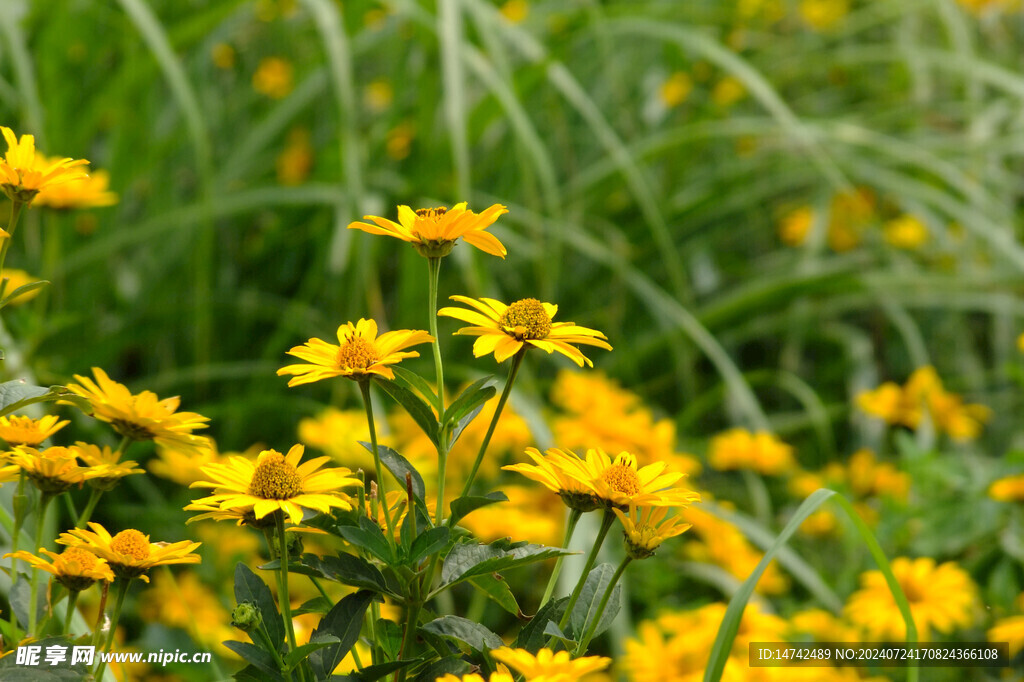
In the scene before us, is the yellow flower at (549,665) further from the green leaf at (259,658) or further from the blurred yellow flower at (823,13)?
the blurred yellow flower at (823,13)

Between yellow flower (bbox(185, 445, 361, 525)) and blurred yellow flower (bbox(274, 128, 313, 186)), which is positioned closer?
yellow flower (bbox(185, 445, 361, 525))

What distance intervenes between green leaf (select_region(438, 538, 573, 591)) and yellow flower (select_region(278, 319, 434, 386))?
0.08m

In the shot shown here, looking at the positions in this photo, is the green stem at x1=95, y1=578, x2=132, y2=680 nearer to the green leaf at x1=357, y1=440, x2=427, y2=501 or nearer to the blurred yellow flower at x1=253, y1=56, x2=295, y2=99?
the green leaf at x1=357, y1=440, x2=427, y2=501

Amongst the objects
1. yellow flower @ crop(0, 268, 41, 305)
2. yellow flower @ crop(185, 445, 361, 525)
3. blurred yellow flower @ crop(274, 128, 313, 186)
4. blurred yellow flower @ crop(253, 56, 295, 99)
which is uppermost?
blurred yellow flower @ crop(253, 56, 295, 99)

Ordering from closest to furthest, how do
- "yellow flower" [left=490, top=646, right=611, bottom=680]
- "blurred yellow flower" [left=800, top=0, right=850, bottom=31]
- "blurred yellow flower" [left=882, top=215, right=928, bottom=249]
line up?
"yellow flower" [left=490, top=646, right=611, bottom=680]
"blurred yellow flower" [left=882, top=215, right=928, bottom=249]
"blurred yellow flower" [left=800, top=0, right=850, bottom=31]

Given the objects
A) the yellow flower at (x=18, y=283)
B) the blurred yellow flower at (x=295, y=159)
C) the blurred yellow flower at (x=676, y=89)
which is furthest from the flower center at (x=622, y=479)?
the blurred yellow flower at (x=676, y=89)

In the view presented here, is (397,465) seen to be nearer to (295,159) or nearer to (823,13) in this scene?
(295,159)

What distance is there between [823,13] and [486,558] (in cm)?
272

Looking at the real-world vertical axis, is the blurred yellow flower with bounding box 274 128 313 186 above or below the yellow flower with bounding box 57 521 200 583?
above

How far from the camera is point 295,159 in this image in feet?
5.94

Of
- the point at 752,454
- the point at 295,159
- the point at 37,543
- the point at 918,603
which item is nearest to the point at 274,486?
the point at 37,543

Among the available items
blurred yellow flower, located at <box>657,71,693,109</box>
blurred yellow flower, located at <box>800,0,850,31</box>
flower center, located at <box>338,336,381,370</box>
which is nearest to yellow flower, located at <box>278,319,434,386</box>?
flower center, located at <box>338,336,381,370</box>

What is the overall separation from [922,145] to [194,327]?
1.49 metres

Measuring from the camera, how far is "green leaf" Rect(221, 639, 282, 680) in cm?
36
